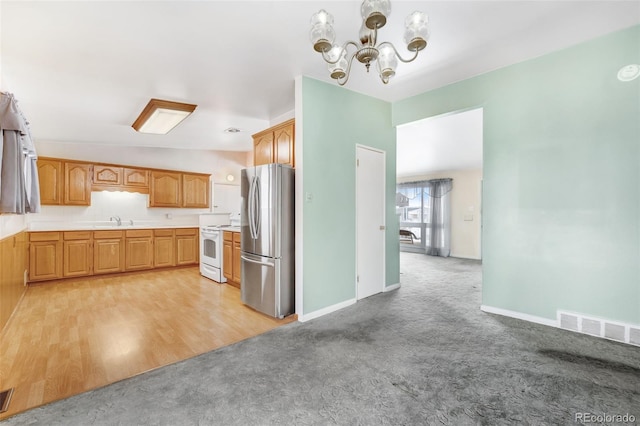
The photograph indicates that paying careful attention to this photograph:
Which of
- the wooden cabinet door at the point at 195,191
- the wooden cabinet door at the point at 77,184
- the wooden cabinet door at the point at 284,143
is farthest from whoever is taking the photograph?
the wooden cabinet door at the point at 195,191

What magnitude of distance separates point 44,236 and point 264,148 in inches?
158

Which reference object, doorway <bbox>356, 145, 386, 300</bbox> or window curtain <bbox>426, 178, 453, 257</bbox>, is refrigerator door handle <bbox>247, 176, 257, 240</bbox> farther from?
window curtain <bbox>426, 178, 453, 257</bbox>

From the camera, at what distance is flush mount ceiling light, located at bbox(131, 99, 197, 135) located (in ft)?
11.8

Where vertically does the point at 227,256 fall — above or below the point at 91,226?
→ below

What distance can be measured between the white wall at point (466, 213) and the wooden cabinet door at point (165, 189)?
23.0 feet

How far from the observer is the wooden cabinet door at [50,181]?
15.8 feet

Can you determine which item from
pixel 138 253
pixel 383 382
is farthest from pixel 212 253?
pixel 383 382

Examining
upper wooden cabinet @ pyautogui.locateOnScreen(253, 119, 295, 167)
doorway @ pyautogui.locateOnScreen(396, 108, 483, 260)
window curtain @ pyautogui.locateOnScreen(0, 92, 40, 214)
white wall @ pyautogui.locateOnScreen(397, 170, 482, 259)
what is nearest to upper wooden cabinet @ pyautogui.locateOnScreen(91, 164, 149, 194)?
upper wooden cabinet @ pyautogui.locateOnScreen(253, 119, 295, 167)

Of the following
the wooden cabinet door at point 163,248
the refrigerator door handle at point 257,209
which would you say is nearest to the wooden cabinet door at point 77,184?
the wooden cabinet door at point 163,248

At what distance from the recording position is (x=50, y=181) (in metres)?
4.88

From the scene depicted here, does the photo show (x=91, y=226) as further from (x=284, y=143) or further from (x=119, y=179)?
(x=284, y=143)

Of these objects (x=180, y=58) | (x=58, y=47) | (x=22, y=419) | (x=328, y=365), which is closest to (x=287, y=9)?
(x=180, y=58)

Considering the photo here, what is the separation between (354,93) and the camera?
359 cm

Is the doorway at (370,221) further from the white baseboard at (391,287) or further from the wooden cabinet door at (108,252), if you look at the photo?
the wooden cabinet door at (108,252)
